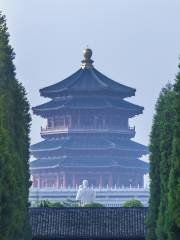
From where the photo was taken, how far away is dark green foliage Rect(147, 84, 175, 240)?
2398 inches

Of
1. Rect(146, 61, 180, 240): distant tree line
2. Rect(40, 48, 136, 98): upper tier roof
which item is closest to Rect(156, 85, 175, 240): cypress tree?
Rect(146, 61, 180, 240): distant tree line

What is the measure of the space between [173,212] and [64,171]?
143 meters

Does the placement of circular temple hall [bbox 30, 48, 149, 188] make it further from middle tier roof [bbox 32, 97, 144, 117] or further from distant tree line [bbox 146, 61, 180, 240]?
distant tree line [bbox 146, 61, 180, 240]

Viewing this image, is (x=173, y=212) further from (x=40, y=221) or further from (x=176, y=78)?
(x=40, y=221)

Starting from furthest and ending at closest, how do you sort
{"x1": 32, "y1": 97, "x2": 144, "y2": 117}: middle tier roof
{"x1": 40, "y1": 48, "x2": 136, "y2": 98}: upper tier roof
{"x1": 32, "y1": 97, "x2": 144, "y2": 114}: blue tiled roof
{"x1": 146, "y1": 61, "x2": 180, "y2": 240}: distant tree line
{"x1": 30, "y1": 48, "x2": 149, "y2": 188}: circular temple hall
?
{"x1": 32, "y1": 97, "x2": 144, "y2": 114}: blue tiled roof
{"x1": 32, "y1": 97, "x2": 144, "y2": 117}: middle tier roof
{"x1": 40, "y1": 48, "x2": 136, "y2": 98}: upper tier roof
{"x1": 30, "y1": 48, "x2": 149, "y2": 188}: circular temple hall
{"x1": 146, "y1": 61, "x2": 180, "y2": 240}: distant tree line

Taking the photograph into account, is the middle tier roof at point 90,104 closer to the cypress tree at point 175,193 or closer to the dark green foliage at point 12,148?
the dark green foliage at point 12,148

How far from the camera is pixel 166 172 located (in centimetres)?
6034

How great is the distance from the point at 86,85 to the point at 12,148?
138m

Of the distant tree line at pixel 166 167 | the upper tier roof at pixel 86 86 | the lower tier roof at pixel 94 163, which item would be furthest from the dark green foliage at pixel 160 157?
the upper tier roof at pixel 86 86

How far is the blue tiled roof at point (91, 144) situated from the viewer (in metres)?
193

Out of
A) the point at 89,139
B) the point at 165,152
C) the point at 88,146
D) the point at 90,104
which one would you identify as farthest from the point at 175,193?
the point at 90,104

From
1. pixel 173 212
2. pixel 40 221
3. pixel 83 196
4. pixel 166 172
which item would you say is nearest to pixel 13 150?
pixel 166 172

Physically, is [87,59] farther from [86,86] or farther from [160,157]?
[160,157]

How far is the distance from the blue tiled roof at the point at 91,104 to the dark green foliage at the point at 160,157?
123 metres
